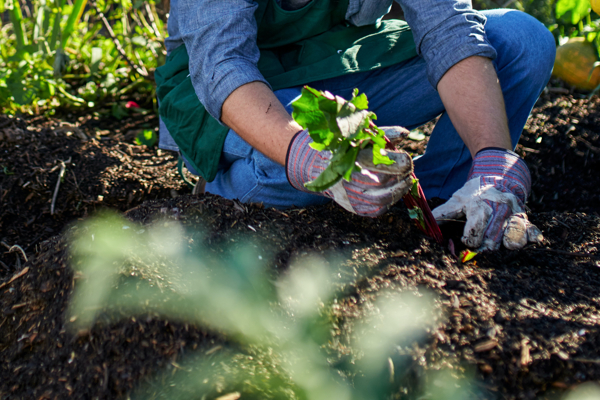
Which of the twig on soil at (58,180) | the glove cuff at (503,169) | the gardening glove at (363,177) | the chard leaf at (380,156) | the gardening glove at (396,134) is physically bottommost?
the twig on soil at (58,180)

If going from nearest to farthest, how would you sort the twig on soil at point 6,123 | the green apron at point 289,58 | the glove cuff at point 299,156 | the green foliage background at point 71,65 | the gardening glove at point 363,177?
the gardening glove at point 363,177
the glove cuff at point 299,156
the green apron at point 289,58
the twig on soil at point 6,123
the green foliage background at point 71,65

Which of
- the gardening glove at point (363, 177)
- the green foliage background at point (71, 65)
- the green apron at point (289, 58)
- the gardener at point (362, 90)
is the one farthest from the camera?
the green foliage background at point (71, 65)

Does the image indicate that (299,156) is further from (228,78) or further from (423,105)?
(423,105)

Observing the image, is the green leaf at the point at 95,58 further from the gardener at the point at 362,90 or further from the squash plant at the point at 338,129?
the squash plant at the point at 338,129

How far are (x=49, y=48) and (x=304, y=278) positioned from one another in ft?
8.30

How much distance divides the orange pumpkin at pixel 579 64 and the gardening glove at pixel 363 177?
7.79 ft

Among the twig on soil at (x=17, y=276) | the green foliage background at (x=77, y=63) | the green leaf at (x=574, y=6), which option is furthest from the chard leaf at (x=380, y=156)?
the green leaf at (x=574, y=6)

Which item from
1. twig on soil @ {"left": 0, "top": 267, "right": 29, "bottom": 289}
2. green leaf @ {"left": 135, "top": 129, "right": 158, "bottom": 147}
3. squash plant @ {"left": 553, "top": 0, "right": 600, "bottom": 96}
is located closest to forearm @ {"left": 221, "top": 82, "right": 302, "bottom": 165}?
twig on soil @ {"left": 0, "top": 267, "right": 29, "bottom": 289}

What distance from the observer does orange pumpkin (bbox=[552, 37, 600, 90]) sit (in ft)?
8.85

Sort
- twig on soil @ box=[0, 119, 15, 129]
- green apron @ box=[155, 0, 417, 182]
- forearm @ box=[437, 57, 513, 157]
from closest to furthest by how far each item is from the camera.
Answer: forearm @ box=[437, 57, 513, 157]
green apron @ box=[155, 0, 417, 182]
twig on soil @ box=[0, 119, 15, 129]

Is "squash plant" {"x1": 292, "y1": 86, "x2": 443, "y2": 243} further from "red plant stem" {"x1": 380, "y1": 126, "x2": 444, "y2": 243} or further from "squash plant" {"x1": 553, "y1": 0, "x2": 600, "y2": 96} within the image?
"squash plant" {"x1": 553, "y1": 0, "x2": 600, "y2": 96}

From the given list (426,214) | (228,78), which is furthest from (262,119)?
(426,214)

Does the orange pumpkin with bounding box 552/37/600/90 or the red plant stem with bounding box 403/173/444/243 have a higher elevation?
the red plant stem with bounding box 403/173/444/243

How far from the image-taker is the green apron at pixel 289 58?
5.28 feet
